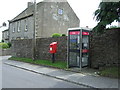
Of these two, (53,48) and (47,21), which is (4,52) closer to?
(47,21)

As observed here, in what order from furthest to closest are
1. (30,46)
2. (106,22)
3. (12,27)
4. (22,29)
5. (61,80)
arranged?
1. (12,27)
2. (22,29)
3. (30,46)
4. (61,80)
5. (106,22)

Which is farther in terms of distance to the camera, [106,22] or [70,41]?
[70,41]

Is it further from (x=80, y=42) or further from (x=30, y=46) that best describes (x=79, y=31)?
(x=30, y=46)

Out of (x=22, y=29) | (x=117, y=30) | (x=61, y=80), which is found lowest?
(x=61, y=80)

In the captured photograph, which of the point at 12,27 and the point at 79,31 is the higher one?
the point at 12,27

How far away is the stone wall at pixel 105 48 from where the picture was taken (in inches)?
390

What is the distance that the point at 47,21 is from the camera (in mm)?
27953

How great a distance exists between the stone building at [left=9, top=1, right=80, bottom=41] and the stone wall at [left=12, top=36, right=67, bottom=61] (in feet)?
21.3

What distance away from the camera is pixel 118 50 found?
9750 millimetres

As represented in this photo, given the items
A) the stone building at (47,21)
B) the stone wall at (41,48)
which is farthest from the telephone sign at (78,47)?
the stone building at (47,21)

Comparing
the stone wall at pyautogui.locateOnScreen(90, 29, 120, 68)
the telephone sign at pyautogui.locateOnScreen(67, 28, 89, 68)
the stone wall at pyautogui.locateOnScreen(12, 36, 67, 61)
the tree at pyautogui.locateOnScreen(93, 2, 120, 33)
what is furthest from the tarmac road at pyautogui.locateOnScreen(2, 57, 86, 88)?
the stone wall at pyautogui.locateOnScreen(12, 36, 67, 61)

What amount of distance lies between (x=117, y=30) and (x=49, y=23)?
769 inches

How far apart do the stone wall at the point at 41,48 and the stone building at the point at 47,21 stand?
650 centimetres

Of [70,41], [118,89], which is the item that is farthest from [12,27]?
[118,89]
